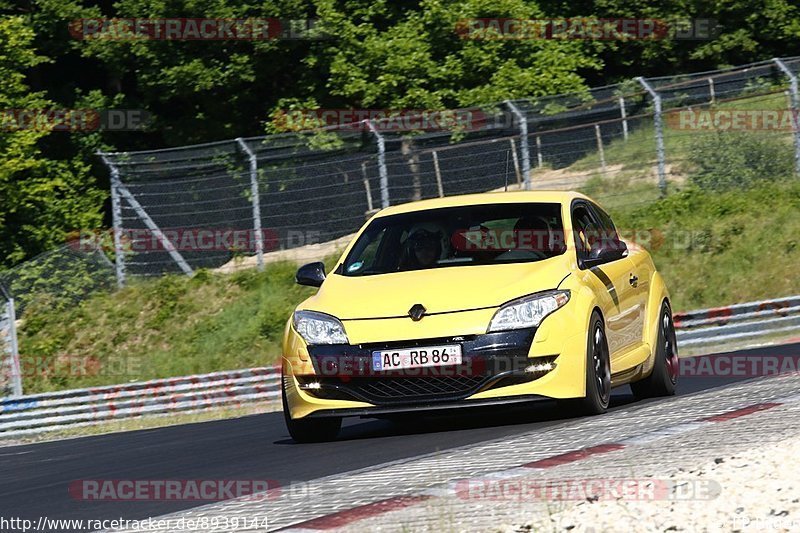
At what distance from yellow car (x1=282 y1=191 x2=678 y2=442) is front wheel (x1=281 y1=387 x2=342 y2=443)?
0.01 metres

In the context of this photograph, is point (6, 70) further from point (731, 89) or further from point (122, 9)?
point (731, 89)

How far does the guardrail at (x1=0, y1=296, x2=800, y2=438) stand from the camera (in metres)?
21.1

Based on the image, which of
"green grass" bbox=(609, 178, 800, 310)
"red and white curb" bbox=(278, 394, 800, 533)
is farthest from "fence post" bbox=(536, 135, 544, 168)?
"red and white curb" bbox=(278, 394, 800, 533)

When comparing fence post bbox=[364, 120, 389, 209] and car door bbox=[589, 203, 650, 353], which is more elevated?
car door bbox=[589, 203, 650, 353]

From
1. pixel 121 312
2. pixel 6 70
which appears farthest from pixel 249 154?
pixel 6 70

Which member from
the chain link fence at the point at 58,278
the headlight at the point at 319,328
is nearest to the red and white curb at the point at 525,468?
the headlight at the point at 319,328

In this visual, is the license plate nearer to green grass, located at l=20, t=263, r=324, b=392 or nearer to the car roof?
the car roof

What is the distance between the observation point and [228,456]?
10.2 m

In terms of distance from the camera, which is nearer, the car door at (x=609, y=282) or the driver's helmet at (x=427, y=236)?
the car door at (x=609, y=282)

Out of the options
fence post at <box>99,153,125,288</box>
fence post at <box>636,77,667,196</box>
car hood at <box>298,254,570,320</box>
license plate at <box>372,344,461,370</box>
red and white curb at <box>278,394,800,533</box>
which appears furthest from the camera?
fence post at <box>99,153,125,288</box>

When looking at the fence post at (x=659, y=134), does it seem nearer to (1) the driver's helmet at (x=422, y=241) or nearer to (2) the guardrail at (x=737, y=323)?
(2) the guardrail at (x=737, y=323)

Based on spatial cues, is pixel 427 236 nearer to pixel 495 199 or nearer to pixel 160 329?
pixel 495 199

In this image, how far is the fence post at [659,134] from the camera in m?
26.8

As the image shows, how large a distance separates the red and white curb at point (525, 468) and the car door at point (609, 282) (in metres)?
1.68
